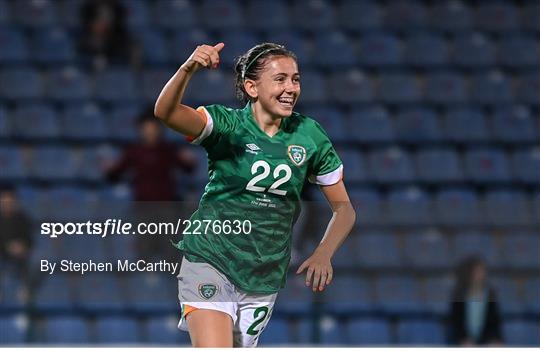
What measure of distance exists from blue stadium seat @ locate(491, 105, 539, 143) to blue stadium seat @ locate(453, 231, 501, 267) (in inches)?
124

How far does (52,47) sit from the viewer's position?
8531 mm

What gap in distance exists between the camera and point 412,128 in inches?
330

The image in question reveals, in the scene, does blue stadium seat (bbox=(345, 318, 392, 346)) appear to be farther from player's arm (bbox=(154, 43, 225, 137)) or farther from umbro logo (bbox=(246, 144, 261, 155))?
player's arm (bbox=(154, 43, 225, 137))

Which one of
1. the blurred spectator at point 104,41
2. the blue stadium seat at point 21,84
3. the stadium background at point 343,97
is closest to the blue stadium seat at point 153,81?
the stadium background at point 343,97

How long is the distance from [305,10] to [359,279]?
4.25 m

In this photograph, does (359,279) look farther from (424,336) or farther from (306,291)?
(424,336)

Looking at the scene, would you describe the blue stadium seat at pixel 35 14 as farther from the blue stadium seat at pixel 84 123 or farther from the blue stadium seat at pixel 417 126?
the blue stadium seat at pixel 417 126

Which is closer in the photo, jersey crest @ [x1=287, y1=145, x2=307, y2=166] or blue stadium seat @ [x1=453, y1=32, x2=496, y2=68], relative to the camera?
jersey crest @ [x1=287, y1=145, x2=307, y2=166]

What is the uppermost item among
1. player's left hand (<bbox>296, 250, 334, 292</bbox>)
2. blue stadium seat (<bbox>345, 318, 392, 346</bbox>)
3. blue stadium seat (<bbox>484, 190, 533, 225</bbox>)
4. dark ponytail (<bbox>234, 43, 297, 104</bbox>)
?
dark ponytail (<bbox>234, 43, 297, 104</bbox>)

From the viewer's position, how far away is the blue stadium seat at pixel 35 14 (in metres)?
8.66

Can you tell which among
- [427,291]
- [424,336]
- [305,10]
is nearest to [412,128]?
[305,10]

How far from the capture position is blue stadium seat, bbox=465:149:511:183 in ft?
26.7

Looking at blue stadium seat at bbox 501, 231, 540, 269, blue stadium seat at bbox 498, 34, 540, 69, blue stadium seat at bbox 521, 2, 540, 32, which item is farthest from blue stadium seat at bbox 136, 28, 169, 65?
blue stadium seat at bbox 501, 231, 540, 269

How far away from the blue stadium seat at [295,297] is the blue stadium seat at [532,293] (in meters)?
0.85
